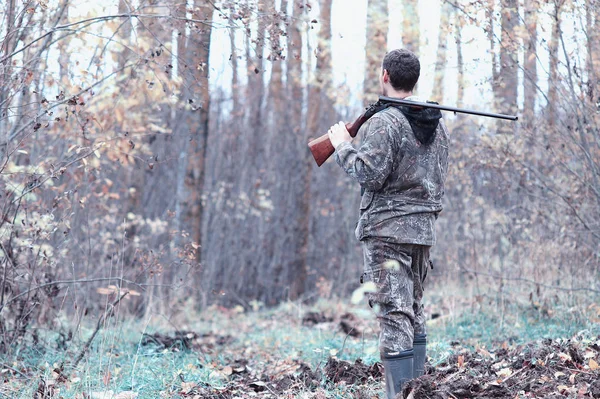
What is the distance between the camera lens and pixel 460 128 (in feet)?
28.6

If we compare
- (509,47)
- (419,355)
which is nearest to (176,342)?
(419,355)

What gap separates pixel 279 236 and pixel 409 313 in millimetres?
9381

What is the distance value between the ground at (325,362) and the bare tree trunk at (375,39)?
6.89 meters

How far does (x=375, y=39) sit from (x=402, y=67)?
35.7 feet

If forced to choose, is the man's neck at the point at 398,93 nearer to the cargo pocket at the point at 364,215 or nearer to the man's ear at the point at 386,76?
the man's ear at the point at 386,76

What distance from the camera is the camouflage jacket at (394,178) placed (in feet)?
13.1

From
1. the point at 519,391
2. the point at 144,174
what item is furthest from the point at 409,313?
the point at 144,174

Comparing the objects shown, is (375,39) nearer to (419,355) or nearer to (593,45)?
(593,45)

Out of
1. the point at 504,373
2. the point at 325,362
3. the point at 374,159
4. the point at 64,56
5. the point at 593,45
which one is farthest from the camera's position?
the point at 64,56

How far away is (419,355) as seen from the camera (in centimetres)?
439

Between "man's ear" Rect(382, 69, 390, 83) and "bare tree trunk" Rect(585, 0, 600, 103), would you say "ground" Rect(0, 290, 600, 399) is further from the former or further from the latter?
"bare tree trunk" Rect(585, 0, 600, 103)

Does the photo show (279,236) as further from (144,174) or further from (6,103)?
(6,103)

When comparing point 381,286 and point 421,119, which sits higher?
point 421,119

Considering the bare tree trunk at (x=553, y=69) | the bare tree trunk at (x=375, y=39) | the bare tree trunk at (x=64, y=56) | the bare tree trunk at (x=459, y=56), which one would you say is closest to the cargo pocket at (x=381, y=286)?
the bare tree trunk at (x=553, y=69)
